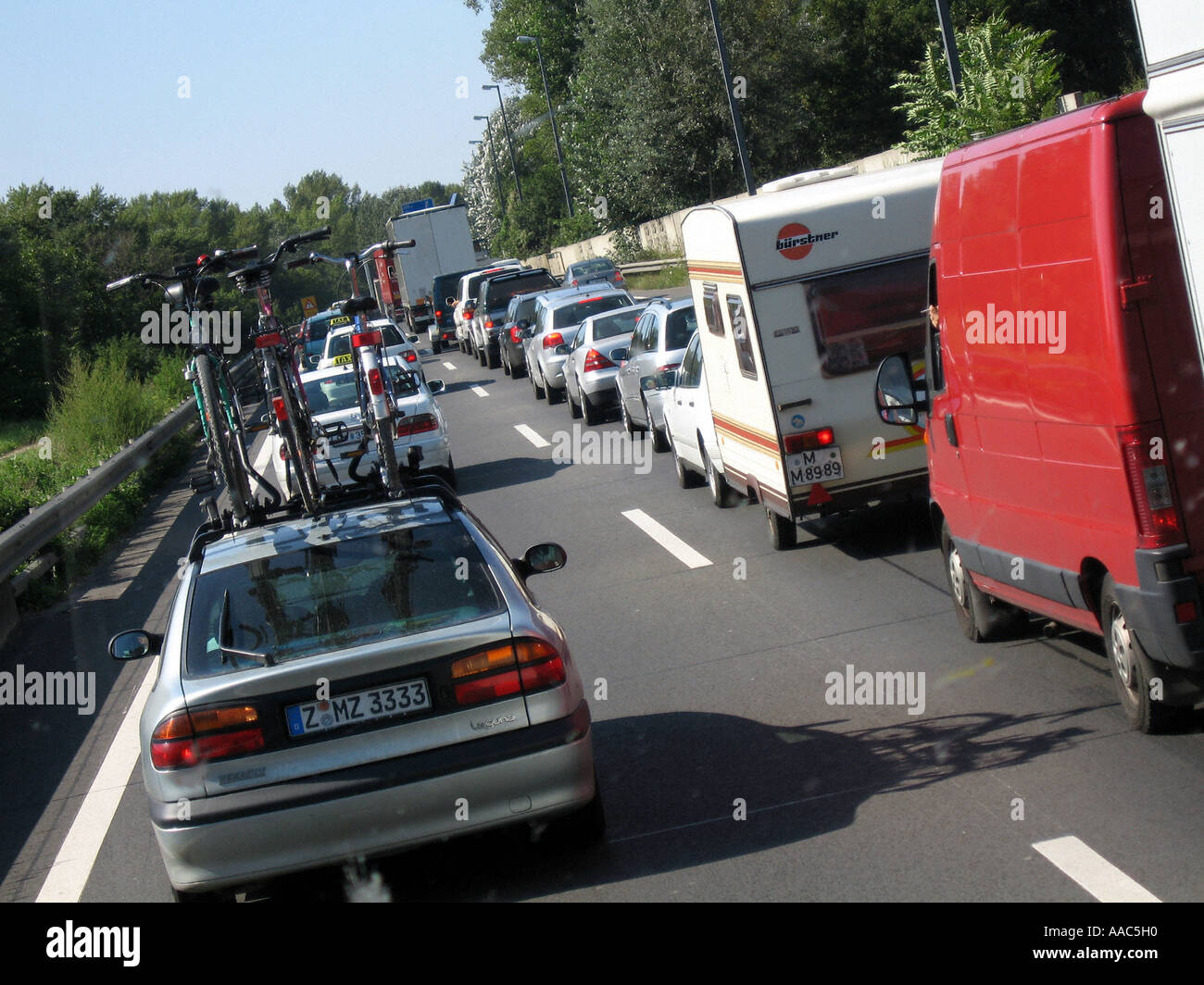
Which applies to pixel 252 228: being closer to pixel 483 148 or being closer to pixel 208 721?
pixel 483 148

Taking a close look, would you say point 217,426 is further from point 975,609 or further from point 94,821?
point 975,609

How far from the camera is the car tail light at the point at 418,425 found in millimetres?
17766

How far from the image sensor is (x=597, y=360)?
2214 cm

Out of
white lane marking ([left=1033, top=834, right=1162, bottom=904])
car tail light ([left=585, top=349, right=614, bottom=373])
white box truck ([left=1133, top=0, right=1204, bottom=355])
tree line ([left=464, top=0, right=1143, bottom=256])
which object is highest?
tree line ([left=464, top=0, right=1143, bottom=256])

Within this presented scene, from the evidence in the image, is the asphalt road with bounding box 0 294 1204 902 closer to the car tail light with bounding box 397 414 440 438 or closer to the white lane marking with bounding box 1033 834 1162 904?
the white lane marking with bounding box 1033 834 1162 904

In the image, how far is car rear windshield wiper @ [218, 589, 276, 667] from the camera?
5598 millimetres

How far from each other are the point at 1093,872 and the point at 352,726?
255cm

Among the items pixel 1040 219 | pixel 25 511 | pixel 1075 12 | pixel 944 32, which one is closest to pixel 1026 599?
pixel 1040 219

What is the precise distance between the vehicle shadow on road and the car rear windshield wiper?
0.99 meters

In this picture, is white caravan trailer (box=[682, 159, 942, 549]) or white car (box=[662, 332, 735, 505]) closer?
white caravan trailer (box=[682, 159, 942, 549])

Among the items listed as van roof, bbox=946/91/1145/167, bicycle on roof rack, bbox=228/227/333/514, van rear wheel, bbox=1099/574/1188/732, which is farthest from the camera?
bicycle on roof rack, bbox=228/227/333/514

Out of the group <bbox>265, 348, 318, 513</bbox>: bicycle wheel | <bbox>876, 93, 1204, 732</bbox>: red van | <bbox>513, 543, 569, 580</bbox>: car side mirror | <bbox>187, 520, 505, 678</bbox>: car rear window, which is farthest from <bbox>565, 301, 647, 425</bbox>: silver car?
<bbox>187, 520, 505, 678</bbox>: car rear window

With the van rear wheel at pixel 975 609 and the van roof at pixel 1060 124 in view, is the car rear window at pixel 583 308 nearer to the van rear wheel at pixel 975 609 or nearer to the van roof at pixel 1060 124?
the van rear wheel at pixel 975 609

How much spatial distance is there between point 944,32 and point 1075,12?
47.8 m
